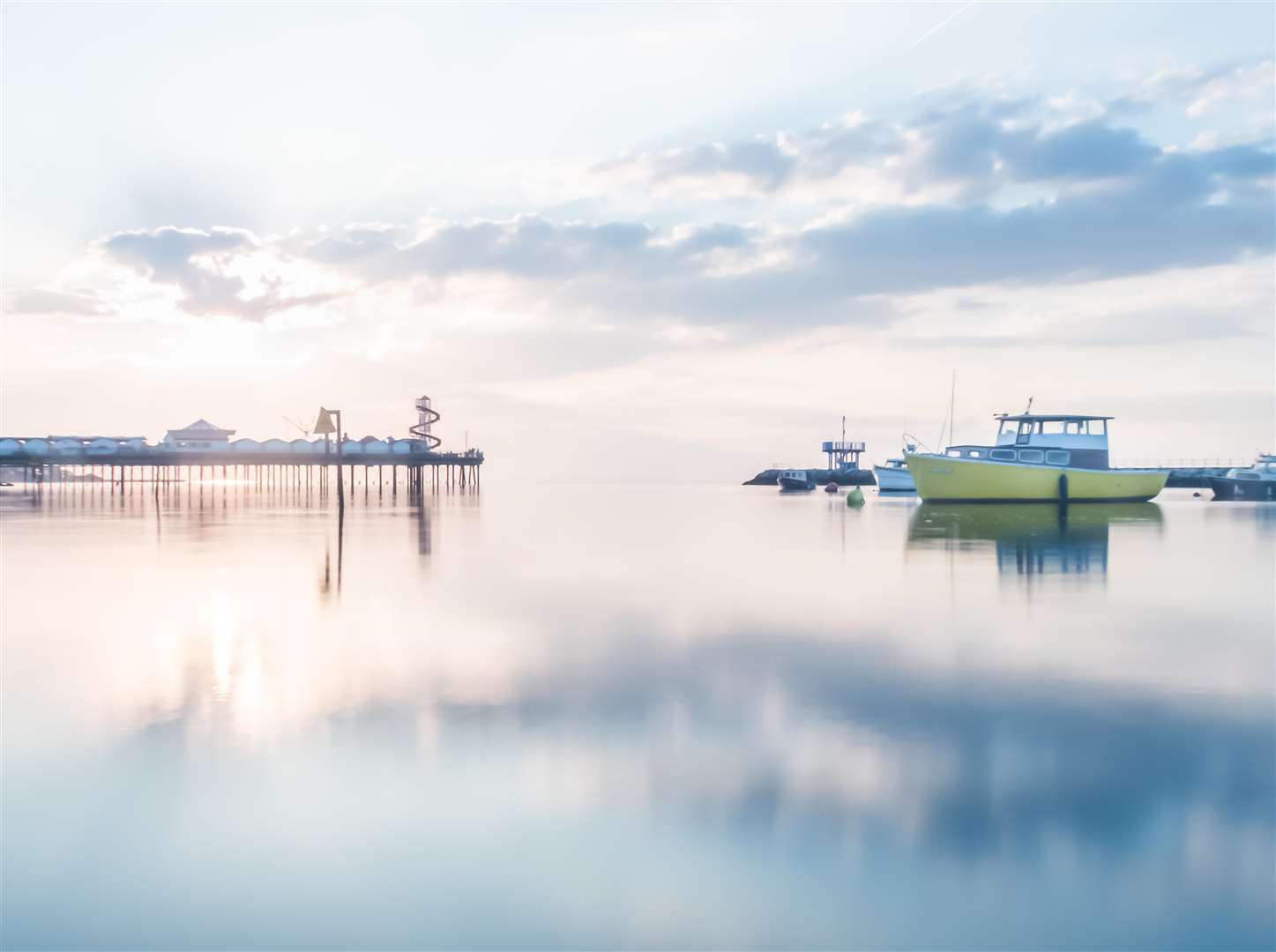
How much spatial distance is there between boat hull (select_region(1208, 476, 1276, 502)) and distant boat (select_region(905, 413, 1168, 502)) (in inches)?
1775

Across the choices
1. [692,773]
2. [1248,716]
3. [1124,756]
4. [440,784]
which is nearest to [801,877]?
[692,773]

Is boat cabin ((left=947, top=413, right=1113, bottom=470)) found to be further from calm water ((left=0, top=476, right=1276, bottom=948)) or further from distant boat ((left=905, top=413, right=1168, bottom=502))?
calm water ((left=0, top=476, right=1276, bottom=948))

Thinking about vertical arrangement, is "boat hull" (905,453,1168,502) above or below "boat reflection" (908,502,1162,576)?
above

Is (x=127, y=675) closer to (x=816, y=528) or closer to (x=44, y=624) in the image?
(x=44, y=624)

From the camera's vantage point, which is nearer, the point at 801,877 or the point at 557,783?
the point at 801,877

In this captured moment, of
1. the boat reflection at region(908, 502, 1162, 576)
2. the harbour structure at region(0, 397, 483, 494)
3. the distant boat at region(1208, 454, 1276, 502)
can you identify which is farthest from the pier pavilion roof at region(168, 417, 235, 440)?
the distant boat at region(1208, 454, 1276, 502)

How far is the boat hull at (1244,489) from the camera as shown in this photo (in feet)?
342

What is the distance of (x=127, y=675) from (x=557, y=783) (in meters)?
8.74

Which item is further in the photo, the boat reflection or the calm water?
the boat reflection

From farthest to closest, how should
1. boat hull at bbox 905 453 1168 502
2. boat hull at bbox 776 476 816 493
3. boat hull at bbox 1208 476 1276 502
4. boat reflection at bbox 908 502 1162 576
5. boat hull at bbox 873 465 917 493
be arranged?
boat hull at bbox 776 476 816 493, boat hull at bbox 873 465 917 493, boat hull at bbox 1208 476 1276 502, boat hull at bbox 905 453 1168 502, boat reflection at bbox 908 502 1162 576

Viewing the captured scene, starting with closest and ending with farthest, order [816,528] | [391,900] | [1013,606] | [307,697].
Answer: [391,900] < [307,697] < [1013,606] < [816,528]

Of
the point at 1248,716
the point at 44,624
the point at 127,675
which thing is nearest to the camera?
the point at 1248,716

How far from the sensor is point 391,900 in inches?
294

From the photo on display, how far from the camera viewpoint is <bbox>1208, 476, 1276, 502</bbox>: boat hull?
10425 centimetres
